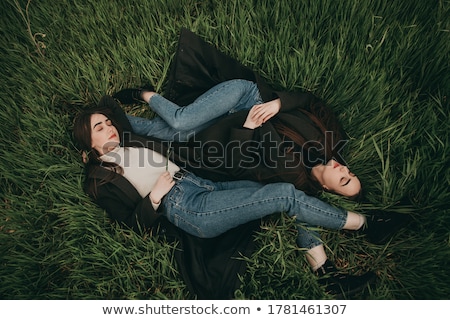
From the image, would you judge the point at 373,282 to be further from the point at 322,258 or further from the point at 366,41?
the point at 366,41

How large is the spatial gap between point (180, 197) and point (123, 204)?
0.32 metres

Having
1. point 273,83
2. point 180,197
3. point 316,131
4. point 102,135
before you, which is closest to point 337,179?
point 316,131

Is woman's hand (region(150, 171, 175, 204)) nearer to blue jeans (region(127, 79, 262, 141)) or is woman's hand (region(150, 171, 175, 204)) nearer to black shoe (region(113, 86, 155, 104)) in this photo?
blue jeans (region(127, 79, 262, 141))

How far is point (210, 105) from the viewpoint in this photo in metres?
1.74

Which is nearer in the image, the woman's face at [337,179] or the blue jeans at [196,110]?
the woman's face at [337,179]

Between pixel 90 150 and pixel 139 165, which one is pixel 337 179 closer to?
pixel 139 165

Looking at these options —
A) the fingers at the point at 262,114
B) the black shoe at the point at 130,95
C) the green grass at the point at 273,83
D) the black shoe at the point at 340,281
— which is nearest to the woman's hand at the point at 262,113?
the fingers at the point at 262,114

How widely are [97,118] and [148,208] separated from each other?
0.59 meters

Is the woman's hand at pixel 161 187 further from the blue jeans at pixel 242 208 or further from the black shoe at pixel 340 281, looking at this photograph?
the black shoe at pixel 340 281

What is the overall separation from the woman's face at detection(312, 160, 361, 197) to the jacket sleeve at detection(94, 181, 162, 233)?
900 mm

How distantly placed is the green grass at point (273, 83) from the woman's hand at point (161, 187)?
0.83ft

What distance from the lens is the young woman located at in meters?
1.57

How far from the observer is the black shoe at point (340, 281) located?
1586mm
